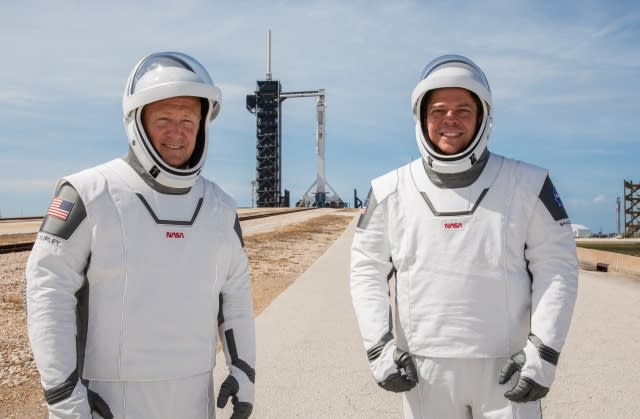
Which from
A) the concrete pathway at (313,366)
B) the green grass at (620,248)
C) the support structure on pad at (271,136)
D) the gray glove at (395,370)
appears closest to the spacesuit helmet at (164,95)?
the gray glove at (395,370)

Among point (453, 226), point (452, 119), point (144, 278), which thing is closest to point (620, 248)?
point (452, 119)

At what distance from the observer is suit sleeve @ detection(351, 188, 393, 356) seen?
2840mm

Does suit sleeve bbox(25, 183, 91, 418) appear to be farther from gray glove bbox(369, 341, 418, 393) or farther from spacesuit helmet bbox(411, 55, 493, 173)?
spacesuit helmet bbox(411, 55, 493, 173)

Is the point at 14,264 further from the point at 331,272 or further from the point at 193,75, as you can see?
the point at 193,75

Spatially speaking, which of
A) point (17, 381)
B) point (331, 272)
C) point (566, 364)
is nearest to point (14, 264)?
point (331, 272)

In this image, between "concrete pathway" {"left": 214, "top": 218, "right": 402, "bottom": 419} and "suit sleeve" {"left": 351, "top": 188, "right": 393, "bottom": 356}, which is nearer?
"suit sleeve" {"left": 351, "top": 188, "right": 393, "bottom": 356}

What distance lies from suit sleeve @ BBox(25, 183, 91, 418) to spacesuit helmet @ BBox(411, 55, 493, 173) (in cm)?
171

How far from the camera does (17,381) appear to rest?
5.04 meters

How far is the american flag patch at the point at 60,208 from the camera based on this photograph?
7.29ft

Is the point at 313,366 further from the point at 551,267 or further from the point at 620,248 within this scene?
the point at 620,248

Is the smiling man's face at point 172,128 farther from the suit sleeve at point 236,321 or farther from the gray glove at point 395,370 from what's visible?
the gray glove at point 395,370

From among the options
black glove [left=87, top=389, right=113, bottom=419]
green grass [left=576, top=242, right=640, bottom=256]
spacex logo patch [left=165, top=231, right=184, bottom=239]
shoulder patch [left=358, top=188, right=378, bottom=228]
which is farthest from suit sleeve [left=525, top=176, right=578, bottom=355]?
green grass [left=576, top=242, right=640, bottom=256]

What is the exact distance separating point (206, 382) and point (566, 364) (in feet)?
14.4

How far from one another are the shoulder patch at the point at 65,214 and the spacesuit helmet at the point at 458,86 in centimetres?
169
